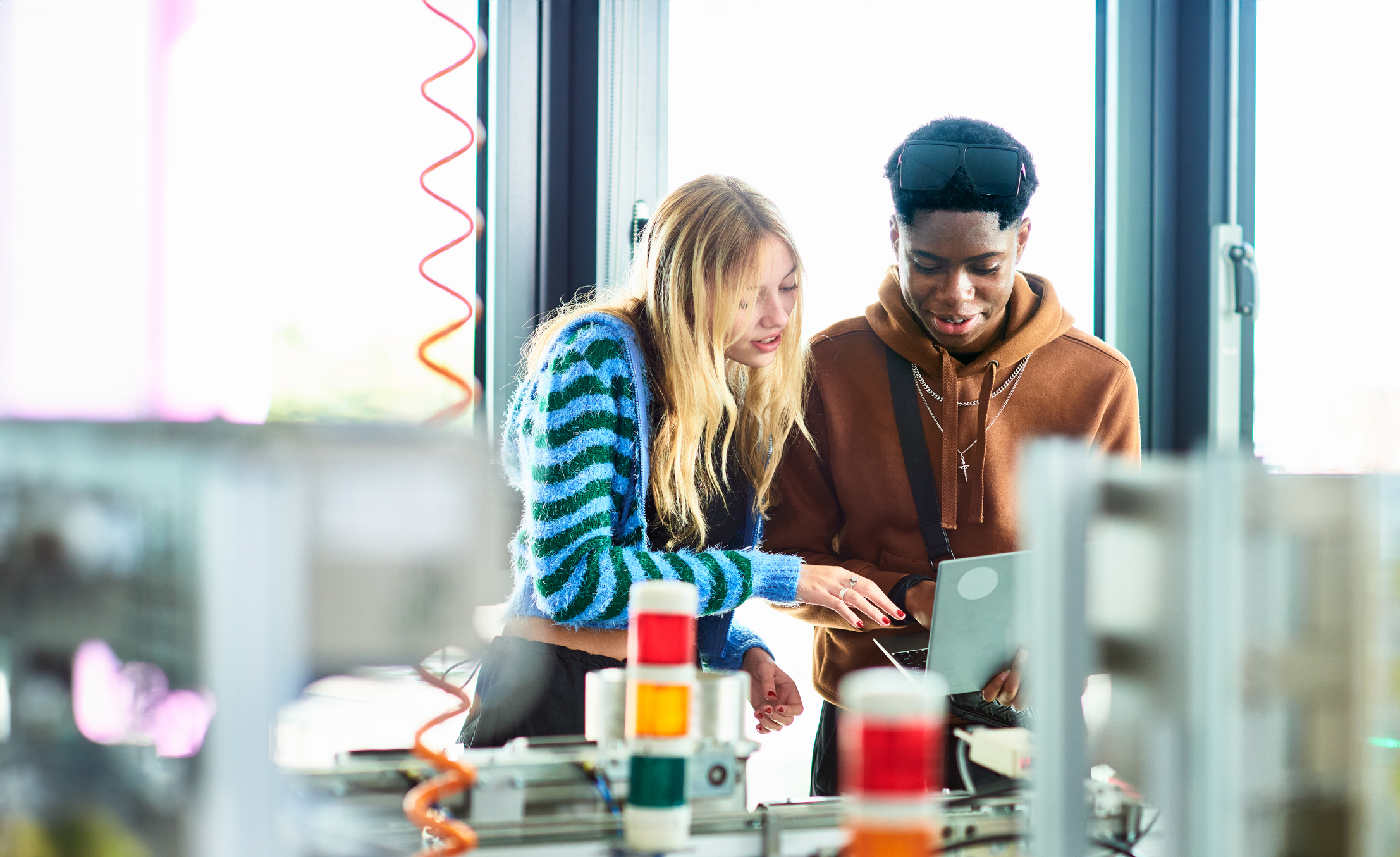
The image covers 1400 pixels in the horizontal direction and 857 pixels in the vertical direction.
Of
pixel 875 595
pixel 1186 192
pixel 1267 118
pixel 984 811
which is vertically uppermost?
pixel 1267 118

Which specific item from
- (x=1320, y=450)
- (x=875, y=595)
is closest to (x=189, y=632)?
(x=875, y=595)

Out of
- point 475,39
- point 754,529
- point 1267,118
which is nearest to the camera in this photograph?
point 754,529

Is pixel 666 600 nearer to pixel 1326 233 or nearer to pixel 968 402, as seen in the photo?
pixel 968 402

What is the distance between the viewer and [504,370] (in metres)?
2.03

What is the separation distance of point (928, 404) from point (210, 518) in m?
1.34

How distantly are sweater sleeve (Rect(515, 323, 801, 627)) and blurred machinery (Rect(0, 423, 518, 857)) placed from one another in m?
0.61

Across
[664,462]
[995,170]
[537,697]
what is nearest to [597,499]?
[664,462]

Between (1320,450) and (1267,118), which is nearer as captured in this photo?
(1320,450)

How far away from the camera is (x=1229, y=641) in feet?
2.13

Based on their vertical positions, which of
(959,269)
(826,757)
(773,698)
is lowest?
(826,757)

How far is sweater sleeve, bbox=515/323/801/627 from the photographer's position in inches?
50.3

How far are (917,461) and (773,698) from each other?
437 mm

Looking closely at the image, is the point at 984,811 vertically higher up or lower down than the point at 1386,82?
lower down

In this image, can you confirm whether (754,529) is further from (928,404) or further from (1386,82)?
(1386,82)
